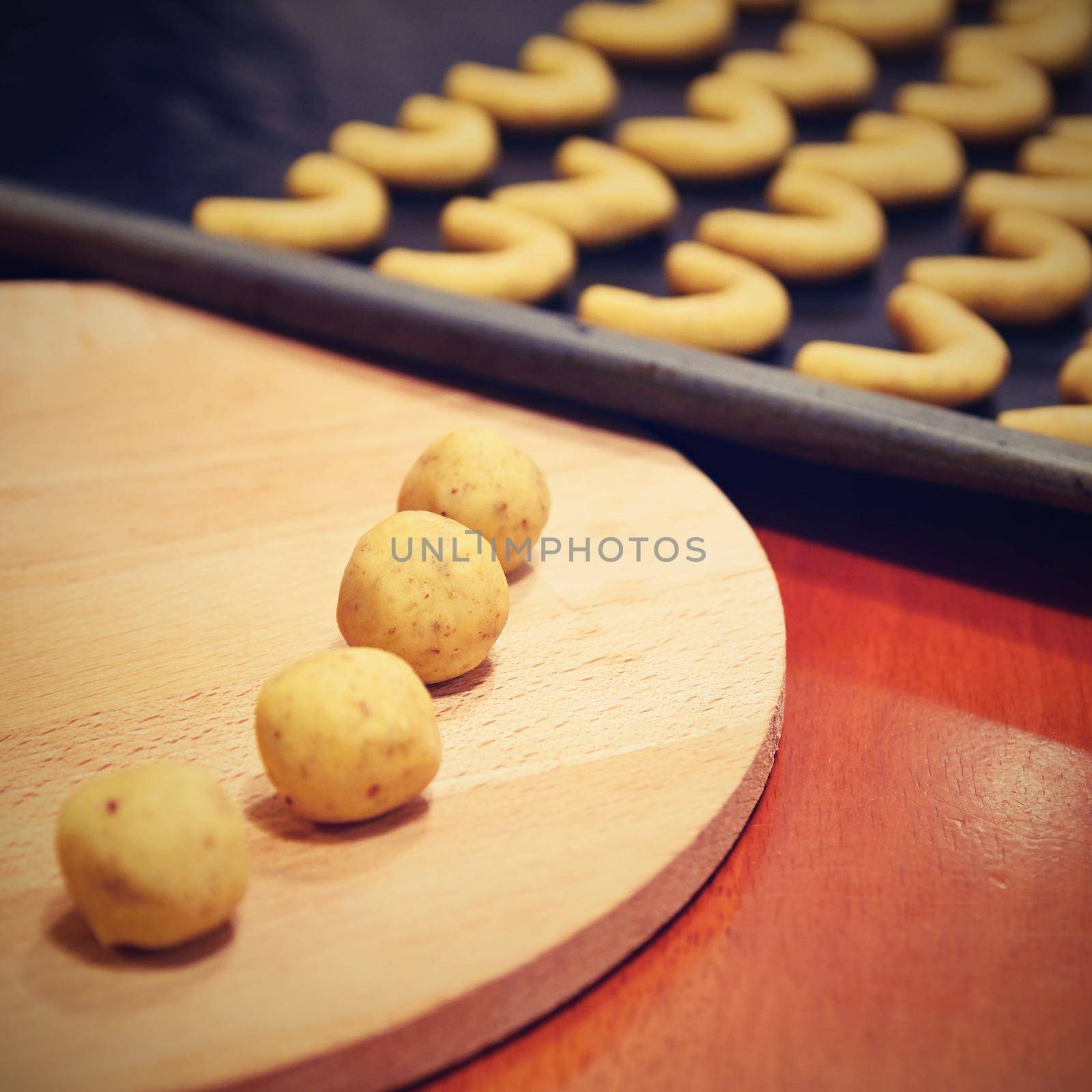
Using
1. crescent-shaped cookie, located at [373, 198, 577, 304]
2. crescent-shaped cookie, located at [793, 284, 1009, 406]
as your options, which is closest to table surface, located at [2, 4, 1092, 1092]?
crescent-shaped cookie, located at [793, 284, 1009, 406]

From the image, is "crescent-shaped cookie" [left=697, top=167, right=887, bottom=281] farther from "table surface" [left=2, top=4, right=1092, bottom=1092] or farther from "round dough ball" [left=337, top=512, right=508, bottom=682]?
"round dough ball" [left=337, top=512, right=508, bottom=682]

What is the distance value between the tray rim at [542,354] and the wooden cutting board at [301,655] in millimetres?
83

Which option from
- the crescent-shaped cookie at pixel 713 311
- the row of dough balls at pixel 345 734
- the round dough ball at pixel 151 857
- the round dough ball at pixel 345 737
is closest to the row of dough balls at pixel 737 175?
the crescent-shaped cookie at pixel 713 311

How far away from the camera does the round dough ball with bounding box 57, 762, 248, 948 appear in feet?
2.15

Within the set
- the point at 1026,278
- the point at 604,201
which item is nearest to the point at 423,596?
the point at 604,201

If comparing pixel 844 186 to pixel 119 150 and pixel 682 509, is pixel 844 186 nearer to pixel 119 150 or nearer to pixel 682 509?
pixel 682 509

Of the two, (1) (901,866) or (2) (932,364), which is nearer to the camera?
(1) (901,866)

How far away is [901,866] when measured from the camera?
0.85 meters

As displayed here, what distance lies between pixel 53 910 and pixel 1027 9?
2227 mm

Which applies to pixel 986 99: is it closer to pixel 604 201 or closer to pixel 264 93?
pixel 604 201

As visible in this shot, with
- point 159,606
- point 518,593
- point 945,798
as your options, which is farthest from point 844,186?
point 159,606

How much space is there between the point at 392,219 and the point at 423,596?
3.56ft

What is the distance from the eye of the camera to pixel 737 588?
1.08 meters

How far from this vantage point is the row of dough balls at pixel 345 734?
67 cm
